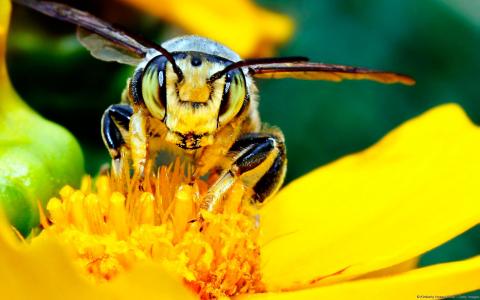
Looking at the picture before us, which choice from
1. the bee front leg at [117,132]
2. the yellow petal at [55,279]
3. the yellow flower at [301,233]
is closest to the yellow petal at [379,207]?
the yellow flower at [301,233]

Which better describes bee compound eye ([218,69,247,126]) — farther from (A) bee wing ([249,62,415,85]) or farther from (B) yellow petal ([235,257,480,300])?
(B) yellow petal ([235,257,480,300])

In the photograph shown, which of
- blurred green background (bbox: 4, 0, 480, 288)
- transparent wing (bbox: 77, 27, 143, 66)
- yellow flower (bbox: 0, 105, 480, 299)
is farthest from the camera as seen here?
blurred green background (bbox: 4, 0, 480, 288)

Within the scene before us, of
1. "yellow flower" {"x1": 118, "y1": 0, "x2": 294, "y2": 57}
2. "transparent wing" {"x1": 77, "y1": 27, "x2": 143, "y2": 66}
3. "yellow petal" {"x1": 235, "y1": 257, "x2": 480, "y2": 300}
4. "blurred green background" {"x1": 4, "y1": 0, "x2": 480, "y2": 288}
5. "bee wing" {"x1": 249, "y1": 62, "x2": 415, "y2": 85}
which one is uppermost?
"blurred green background" {"x1": 4, "y1": 0, "x2": 480, "y2": 288}

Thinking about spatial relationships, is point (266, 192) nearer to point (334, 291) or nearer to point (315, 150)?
point (334, 291)

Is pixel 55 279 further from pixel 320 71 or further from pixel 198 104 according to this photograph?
pixel 320 71

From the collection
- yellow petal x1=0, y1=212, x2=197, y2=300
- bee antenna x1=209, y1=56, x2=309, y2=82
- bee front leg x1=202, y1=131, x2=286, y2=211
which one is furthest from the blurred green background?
yellow petal x1=0, y1=212, x2=197, y2=300

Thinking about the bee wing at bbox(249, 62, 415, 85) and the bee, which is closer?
the bee

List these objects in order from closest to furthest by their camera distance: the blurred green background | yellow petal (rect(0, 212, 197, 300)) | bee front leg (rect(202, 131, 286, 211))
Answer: yellow petal (rect(0, 212, 197, 300)) → bee front leg (rect(202, 131, 286, 211)) → the blurred green background

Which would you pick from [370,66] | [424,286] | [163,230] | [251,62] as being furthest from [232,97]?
[370,66]
